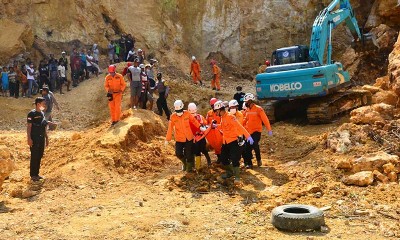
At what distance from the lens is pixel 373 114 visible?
1103 centimetres

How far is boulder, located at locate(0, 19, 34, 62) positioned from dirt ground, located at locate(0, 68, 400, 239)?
7.75 m

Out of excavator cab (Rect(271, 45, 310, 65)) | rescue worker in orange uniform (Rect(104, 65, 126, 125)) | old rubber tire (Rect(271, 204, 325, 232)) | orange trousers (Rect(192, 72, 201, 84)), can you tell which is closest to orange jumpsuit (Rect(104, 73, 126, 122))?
rescue worker in orange uniform (Rect(104, 65, 126, 125))

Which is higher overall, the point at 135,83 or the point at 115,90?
the point at 135,83

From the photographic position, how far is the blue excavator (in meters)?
13.6

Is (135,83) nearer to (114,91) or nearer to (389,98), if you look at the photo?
(114,91)

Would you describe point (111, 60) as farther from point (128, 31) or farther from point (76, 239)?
point (76, 239)

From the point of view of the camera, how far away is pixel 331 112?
14141mm

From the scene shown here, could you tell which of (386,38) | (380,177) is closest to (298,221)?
(380,177)

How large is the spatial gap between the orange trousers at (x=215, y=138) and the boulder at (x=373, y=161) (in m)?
2.68

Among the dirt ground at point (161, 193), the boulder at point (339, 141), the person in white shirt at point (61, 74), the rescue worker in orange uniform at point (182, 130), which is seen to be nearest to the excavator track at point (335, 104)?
the dirt ground at point (161, 193)

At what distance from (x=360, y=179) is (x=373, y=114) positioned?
3.28 meters

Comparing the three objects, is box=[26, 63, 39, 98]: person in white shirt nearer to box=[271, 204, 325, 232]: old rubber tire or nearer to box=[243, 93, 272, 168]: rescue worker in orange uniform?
box=[243, 93, 272, 168]: rescue worker in orange uniform

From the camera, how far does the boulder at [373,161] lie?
28.3 feet

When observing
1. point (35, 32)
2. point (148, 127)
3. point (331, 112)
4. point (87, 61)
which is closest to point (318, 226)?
point (148, 127)
